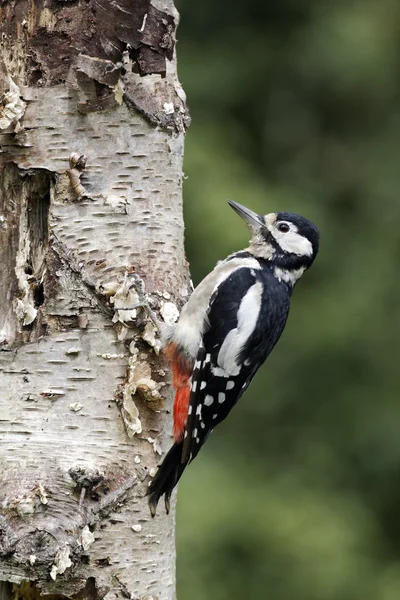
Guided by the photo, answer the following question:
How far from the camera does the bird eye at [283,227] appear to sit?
480cm

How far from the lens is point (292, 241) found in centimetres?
482

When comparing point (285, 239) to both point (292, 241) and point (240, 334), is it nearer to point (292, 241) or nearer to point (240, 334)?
point (292, 241)

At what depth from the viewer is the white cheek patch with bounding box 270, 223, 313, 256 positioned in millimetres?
4809

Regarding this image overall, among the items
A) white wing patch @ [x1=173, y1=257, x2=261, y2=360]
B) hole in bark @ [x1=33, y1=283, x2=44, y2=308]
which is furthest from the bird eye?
hole in bark @ [x1=33, y1=283, x2=44, y2=308]

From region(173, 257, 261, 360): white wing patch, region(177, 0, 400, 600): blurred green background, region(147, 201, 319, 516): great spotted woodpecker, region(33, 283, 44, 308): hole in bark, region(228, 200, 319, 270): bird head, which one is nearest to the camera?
region(33, 283, 44, 308): hole in bark

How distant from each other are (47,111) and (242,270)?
117 centimetres

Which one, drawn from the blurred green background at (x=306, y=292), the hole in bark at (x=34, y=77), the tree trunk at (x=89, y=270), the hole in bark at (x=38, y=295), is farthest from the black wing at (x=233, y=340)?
the blurred green background at (x=306, y=292)

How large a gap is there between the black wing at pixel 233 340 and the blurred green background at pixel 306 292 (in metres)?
2.33

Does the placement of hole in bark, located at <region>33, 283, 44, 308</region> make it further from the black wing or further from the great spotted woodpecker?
the black wing

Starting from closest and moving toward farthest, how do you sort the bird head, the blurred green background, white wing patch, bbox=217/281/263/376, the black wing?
the black wing, white wing patch, bbox=217/281/263/376, the bird head, the blurred green background

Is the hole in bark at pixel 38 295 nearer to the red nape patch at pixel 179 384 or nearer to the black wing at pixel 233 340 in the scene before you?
the red nape patch at pixel 179 384

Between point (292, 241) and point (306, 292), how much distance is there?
10.7 ft

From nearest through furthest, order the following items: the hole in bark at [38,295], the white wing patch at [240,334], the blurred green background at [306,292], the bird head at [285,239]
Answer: the hole in bark at [38,295] < the white wing patch at [240,334] < the bird head at [285,239] < the blurred green background at [306,292]

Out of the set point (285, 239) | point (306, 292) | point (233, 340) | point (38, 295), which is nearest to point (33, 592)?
point (38, 295)
